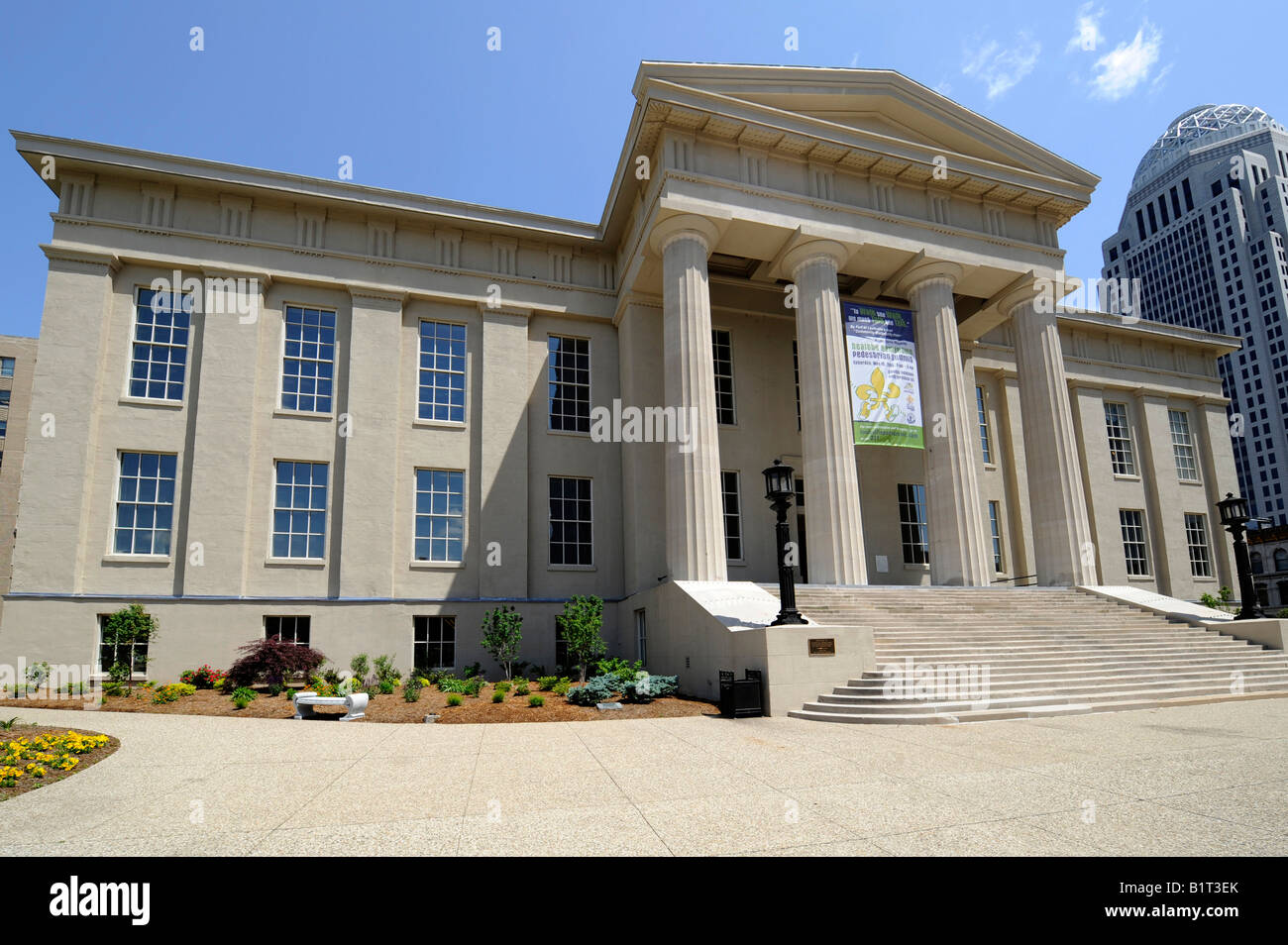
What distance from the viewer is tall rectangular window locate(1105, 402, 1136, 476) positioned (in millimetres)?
31750

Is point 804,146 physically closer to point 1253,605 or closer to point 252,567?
point 1253,605

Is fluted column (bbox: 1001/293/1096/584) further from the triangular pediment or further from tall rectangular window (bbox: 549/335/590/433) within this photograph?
tall rectangular window (bbox: 549/335/590/433)

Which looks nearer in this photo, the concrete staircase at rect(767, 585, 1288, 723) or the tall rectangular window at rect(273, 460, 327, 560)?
the concrete staircase at rect(767, 585, 1288, 723)

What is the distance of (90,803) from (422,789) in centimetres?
298

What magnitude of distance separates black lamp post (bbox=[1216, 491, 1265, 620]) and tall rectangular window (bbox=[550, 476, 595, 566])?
17.7 m

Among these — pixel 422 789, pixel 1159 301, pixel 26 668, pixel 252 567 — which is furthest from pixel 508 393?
pixel 1159 301

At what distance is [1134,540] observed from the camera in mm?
30906

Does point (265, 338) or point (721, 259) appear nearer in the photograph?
point (265, 338)

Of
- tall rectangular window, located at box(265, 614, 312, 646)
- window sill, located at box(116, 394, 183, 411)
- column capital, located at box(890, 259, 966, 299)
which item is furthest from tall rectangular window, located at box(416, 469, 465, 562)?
A: column capital, located at box(890, 259, 966, 299)

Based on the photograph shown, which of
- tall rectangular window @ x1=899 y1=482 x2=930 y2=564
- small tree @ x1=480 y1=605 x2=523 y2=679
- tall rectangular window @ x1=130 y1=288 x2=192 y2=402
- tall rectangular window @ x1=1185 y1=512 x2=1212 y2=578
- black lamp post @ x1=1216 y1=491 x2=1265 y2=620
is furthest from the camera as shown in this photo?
tall rectangular window @ x1=1185 y1=512 x2=1212 y2=578

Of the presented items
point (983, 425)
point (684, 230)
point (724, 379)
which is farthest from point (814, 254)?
point (983, 425)

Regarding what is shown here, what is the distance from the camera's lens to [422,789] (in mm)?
7184

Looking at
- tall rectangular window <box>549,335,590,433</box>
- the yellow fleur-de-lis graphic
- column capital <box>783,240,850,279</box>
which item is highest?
column capital <box>783,240,850,279</box>
